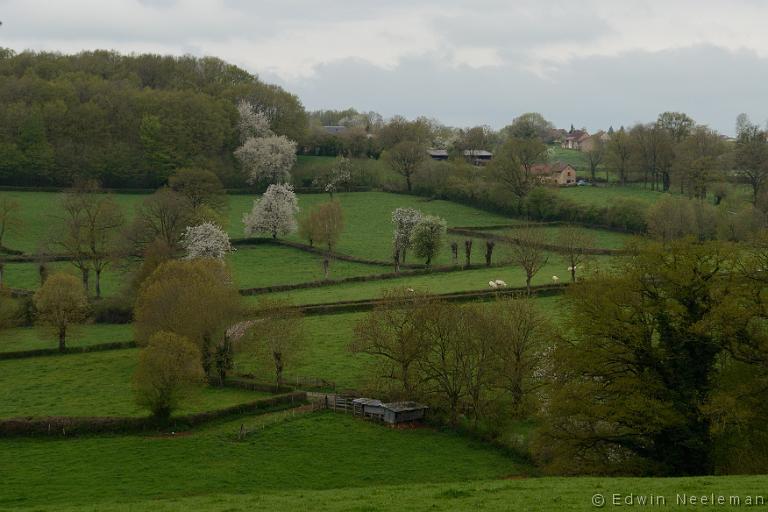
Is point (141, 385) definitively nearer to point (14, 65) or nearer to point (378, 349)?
point (378, 349)

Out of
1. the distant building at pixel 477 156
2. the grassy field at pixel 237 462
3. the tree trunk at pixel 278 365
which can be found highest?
the distant building at pixel 477 156

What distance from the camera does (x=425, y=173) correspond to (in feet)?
399

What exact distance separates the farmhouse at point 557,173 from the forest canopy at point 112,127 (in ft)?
129

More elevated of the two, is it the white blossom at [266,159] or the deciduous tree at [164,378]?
the white blossom at [266,159]

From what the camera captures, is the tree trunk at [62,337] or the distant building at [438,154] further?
the distant building at [438,154]

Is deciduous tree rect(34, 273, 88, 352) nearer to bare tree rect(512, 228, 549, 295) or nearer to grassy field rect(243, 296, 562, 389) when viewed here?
grassy field rect(243, 296, 562, 389)

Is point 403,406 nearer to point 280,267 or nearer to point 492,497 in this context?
point 492,497

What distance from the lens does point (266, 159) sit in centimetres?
12019

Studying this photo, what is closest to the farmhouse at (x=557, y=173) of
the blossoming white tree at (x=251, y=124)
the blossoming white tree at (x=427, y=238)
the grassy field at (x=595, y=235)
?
the grassy field at (x=595, y=235)

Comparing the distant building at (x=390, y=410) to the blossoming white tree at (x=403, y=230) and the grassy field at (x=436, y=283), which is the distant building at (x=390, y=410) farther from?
the blossoming white tree at (x=403, y=230)

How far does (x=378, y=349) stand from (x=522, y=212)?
63812mm

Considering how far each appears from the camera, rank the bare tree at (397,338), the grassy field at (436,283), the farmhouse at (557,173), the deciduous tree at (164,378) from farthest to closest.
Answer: the farmhouse at (557,173) < the grassy field at (436,283) < the bare tree at (397,338) < the deciduous tree at (164,378)

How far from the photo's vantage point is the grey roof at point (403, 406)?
1706 inches

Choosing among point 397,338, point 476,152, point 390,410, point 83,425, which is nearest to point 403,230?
point 397,338
